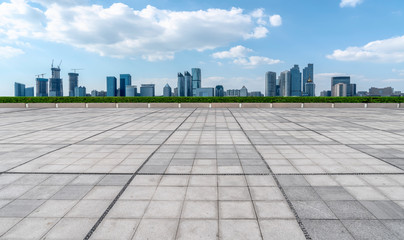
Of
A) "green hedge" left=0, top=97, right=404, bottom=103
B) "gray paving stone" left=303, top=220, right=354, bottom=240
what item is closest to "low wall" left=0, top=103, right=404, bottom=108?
"green hedge" left=0, top=97, right=404, bottom=103

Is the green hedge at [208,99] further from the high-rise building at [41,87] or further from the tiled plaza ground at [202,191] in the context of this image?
the high-rise building at [41,87]

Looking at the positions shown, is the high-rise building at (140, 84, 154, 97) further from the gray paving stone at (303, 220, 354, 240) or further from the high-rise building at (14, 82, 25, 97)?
the high-rise building at (14, 82, 25, 97)

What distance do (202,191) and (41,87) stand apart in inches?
7840

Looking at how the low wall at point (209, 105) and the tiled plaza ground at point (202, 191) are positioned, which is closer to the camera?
the tiled plaza ground at point (202, 191)

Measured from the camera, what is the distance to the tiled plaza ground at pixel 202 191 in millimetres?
3594

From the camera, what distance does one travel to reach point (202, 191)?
488 centimetres

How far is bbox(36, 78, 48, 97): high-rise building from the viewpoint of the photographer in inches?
6294

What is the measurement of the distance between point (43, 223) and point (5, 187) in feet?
7.32

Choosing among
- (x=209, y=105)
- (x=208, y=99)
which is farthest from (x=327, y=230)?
(x=208, y=99)

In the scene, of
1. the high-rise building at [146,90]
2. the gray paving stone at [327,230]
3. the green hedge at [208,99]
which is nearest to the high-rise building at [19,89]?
the high-rise building at [146,90]

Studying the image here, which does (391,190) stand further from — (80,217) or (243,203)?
(80,217)

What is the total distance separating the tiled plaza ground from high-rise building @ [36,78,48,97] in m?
184

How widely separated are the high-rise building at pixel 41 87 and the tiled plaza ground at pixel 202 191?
184088 mm

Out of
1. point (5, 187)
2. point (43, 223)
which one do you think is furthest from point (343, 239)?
point (5, 187)
